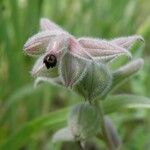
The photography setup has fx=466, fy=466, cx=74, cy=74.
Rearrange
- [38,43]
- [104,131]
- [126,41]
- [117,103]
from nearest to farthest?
A: [38,43] < [126,41] < [104,131] < [117,103]

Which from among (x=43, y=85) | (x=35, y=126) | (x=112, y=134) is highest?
(x=112, y=134)

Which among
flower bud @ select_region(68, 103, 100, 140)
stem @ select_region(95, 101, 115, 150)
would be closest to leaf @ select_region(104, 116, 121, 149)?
stem @ select_region(95, 101, 115, 150)

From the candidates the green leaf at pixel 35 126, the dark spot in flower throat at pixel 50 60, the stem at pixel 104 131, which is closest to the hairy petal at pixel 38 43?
the dark spot in flower throat at pixel 50 60

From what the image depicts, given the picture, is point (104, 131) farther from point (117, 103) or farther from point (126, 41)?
point (126, 41)

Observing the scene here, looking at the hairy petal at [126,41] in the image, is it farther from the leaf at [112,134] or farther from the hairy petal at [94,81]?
the leaf at [112,134]

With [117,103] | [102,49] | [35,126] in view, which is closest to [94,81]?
[102,49]

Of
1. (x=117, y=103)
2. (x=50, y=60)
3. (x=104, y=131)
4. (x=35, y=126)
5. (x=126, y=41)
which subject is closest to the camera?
(x=50, y=60)

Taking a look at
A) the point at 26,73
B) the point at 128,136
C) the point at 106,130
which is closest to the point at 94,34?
the point at 26,73

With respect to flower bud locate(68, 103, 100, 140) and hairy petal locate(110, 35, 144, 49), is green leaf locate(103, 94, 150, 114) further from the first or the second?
hairy petal locate(110, 35, 144, 49)
